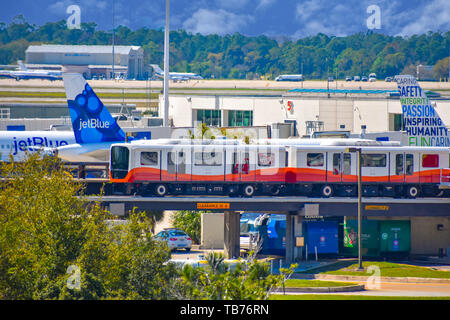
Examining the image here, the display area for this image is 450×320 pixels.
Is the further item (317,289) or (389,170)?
(389,170)

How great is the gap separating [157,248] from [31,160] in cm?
793

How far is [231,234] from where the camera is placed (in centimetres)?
5338

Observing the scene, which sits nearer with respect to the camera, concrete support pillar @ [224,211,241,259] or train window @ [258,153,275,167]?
train window @ [258,153,275,167]

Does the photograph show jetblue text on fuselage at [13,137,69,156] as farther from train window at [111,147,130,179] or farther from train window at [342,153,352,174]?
train window at [342,153,352,174]

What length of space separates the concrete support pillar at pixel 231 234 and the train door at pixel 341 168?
7.14 metres

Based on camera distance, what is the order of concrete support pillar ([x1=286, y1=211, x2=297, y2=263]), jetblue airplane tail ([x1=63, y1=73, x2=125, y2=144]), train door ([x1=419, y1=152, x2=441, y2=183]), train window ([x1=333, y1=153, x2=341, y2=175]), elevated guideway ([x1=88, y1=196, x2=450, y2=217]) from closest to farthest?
elevated guideway ([x1=88, y1=196, x2=450, y2=217]) → train window ([x1=333, y1=153, x2=341, y2=175]) → train door ([x1=419, y1=152, x2=441, y2=183]) → concrete support pillar ([x1=286, y1=211, x2=297, y2=263]) → jetblue airplane tail ([x1=63, y1=73, x2=125, y2=144])

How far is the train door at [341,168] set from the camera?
51625mm

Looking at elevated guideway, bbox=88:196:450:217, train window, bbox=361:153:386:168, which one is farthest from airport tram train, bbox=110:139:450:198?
elevated guideway, bbox=88:196:450:217

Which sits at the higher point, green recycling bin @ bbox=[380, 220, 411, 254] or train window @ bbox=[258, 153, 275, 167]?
train window @ bbox=[258, 153, 275, 167]

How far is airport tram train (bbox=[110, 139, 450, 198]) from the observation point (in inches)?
2008

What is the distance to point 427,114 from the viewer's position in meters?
60.8

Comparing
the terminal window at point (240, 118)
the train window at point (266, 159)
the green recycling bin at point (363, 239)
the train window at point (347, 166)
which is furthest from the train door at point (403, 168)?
the terminal window at point (240, 118)

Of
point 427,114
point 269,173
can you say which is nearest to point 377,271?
point 269,173
